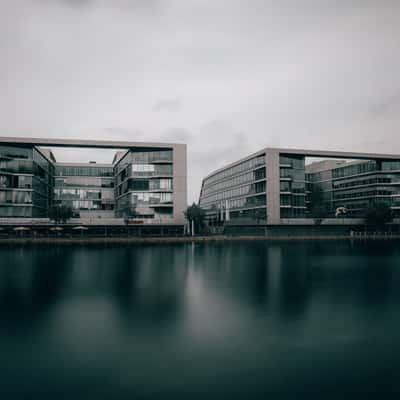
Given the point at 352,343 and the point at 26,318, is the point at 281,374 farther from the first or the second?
the point at 26,318

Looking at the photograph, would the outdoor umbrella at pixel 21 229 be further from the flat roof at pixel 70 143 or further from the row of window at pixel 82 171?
the row of window at pixel 82 171

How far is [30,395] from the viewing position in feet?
31.0

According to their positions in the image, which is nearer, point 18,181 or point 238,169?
point 18,181

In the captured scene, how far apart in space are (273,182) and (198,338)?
83.9 meters

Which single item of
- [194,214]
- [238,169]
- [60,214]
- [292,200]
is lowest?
[194,214]

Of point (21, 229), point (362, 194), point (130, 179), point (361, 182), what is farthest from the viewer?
point (361, 182)

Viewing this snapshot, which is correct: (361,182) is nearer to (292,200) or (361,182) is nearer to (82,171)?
(292,200)

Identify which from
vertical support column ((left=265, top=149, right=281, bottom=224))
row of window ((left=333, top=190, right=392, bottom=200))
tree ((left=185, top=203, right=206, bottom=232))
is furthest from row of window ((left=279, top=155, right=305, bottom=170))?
tree ((left=185, top=203, right=206, bottom=232))

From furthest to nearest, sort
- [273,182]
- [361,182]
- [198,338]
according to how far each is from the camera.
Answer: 1. [361,182]
2. [273,182]
3. [198,338]

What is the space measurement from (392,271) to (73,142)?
73.8 m

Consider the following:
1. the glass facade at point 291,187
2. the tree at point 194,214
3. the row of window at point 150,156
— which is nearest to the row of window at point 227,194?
the glass facade at point 291,187

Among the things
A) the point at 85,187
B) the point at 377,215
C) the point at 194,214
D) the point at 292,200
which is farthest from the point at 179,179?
the point at 377,215

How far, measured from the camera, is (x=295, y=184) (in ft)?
322

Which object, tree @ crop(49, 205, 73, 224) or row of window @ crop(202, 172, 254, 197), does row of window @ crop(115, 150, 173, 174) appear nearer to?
tree @ crop(49, 205, 73, 224)
